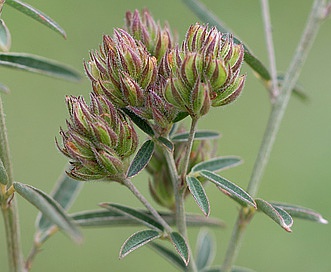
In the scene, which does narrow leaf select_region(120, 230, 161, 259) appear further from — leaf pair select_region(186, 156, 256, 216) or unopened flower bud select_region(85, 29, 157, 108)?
unopened flower bud select_region(85, 29, 157, 108)

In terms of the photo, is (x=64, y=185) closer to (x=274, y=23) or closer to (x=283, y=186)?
(x=283, y=186)

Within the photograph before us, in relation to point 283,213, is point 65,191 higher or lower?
lower

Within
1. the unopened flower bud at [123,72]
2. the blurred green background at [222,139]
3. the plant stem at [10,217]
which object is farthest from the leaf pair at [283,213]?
the blurred green background at [222,139]

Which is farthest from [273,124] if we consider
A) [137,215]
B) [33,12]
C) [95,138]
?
[33,12]

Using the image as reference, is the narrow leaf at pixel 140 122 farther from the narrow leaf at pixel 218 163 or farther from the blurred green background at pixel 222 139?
the blurred green background at pixel 222 139

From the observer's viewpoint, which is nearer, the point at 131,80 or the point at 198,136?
the point at 131,80

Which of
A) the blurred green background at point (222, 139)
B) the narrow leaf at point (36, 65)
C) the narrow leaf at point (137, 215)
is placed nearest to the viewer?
the narrow leaf at point (137, 215)

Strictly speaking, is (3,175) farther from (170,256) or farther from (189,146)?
(170,256)
